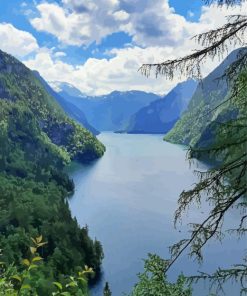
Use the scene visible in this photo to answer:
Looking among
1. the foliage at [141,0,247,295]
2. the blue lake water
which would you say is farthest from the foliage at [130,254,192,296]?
the blue lake water

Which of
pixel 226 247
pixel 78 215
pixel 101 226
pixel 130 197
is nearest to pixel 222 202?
pixel 226 247

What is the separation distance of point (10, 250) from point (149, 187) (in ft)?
266

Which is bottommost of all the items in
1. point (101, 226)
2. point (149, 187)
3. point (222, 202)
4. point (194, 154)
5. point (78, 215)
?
point (222, 202)

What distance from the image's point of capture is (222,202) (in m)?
10.9

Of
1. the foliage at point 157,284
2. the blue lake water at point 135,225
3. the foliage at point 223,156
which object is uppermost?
the blue lake water at point 135,225

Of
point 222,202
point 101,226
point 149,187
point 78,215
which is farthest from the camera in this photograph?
point 149,187

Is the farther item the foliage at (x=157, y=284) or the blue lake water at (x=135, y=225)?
the blue lake water at (x=135, y=225)

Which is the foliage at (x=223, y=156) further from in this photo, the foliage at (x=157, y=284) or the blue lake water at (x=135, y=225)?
the blue lake water at (x=135, y=225)

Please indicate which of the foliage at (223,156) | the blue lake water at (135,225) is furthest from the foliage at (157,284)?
the blue lake water at (135,225)

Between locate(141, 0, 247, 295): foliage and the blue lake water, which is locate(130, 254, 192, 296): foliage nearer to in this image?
locate(141, 0, 247, 295): foliage

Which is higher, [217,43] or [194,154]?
[217,43]

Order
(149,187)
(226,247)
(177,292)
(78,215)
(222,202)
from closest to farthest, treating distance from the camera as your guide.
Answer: (177,292) → (222,202) → (226,247) → (78,215) → (149,187)

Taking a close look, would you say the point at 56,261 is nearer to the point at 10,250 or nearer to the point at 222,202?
the point at 10,250

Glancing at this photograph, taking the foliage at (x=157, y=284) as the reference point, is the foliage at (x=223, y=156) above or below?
above
